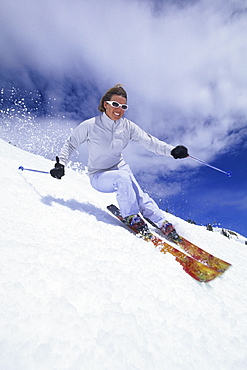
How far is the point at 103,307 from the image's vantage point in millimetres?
1036

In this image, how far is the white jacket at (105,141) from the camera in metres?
2.96

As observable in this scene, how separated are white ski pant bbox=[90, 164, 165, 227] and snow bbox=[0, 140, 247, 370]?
2.39 feet

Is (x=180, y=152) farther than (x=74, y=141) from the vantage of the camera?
No

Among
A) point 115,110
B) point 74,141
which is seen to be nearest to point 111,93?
point 115,110

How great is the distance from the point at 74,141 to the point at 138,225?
1.70 metres

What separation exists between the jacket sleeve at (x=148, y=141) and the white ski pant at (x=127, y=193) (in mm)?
565

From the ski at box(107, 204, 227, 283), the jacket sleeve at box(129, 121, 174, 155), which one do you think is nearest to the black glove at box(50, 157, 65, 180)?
the jacket sleeve at box(129, 121, 174, 155)

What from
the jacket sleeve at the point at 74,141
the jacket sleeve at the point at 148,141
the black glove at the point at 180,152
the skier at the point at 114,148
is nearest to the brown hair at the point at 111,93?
the skier at the point at 114,148

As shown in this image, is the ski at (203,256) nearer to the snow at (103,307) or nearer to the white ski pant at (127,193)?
the snow at (103,307)

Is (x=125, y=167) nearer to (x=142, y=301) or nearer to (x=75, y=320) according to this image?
(x=142, y=301)

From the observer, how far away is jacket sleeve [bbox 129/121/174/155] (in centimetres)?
321

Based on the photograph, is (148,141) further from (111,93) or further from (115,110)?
(111,93)

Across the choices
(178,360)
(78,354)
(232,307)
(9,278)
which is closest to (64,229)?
(9,278)

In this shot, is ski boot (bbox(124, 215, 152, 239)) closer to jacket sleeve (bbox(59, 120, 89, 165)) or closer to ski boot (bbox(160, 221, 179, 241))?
ski boot (bbox(160, 221, 179, 241))
